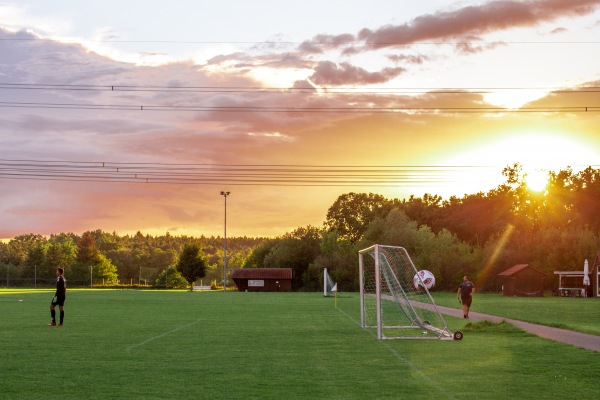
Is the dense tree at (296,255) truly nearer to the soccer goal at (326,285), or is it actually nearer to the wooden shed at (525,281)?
the soccer goal at (326,285)

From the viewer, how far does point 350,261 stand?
365ft

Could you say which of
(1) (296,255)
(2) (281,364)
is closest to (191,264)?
(1) (296,255)

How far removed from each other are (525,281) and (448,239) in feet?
87.8

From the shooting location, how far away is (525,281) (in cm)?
8019

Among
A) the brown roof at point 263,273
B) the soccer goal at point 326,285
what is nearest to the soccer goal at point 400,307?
the soccer goal at point 326,285

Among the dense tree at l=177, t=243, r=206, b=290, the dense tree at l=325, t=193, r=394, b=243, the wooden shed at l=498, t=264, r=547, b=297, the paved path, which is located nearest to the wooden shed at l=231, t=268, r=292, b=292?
the dense tree at l=177, t=243, r=206, b=290

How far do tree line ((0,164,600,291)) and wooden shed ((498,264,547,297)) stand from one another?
7922 mm

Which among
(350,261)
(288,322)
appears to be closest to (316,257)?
(350,261)

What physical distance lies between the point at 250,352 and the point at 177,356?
1.89 meters

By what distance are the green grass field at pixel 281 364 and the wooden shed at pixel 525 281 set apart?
5339 cm

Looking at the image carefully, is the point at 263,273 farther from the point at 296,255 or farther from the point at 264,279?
the point at 296,255

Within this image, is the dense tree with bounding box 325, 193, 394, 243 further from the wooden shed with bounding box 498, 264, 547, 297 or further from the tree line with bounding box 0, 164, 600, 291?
the wooden shed with bounding box 498, 264, 547, 297

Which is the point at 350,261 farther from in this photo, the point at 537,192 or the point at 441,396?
the point at 441,396

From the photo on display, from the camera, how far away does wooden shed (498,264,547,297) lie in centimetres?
7988
